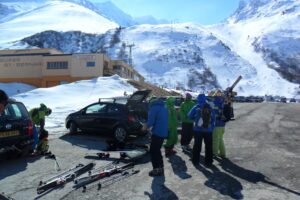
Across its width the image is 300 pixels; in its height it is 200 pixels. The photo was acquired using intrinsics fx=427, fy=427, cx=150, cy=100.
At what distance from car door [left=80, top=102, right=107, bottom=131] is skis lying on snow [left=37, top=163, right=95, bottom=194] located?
5.80 metres

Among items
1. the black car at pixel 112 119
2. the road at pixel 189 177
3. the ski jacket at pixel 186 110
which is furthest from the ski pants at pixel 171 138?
the black car at pixel 112 119

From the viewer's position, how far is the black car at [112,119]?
49.2ft

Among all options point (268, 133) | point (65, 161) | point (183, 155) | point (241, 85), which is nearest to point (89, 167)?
point (65, 161)

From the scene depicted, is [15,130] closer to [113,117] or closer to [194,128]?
[194,128]

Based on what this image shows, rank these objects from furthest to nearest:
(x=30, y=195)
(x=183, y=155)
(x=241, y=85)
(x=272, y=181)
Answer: (x=241, y=85)
(x=183, y=155)
(x=272, y=181)
(x=30, y=195)

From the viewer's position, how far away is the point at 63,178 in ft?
27.5

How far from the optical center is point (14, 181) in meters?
8.59

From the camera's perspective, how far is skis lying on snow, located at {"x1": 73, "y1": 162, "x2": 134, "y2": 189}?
8063 mm

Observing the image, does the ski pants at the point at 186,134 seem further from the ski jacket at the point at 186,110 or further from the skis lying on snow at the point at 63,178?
the skis lying on snow at the point at 63,178

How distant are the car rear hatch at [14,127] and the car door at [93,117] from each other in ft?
15.9

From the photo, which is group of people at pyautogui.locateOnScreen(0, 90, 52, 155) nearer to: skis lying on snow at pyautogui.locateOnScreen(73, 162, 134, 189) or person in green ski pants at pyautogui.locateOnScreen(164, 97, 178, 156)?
skis lying on snow at pyautogui.locateOnScreen(73, 162, 134, 189)

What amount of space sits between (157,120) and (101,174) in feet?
5.39

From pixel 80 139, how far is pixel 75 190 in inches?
290

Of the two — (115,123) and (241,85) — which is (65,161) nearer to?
(115,123)
